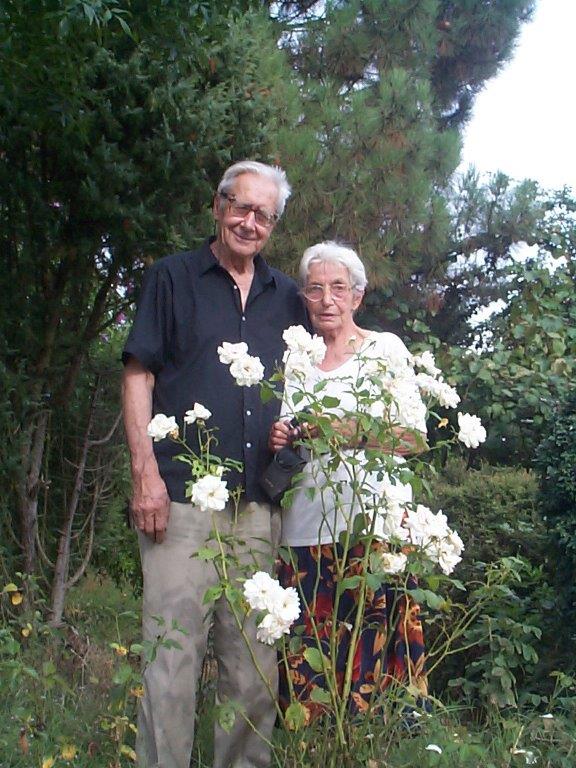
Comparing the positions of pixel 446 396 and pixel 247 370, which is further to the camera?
pixel 446 396

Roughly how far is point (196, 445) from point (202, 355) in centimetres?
27

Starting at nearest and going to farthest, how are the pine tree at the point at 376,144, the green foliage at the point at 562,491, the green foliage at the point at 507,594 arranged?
the green foliage at the point at 562,491, the green foliage at the point at 507,594, the pine tree at the point at 376,144

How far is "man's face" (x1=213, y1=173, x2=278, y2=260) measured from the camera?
3037 mm

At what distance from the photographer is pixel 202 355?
297 cm

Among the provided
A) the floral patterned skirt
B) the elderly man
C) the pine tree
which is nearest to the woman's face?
the elderly man

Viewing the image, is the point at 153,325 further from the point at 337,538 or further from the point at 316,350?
the point at 337,538

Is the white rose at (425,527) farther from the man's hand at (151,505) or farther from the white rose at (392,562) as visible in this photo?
the man's hand at (151,505)

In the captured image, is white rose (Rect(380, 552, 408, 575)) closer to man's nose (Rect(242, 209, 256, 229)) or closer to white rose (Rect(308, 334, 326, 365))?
white rose (Rect(308, 334, 326, 365))

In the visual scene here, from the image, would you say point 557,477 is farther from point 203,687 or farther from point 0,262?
point 0,262

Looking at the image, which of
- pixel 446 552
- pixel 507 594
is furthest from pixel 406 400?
pixel 507 594

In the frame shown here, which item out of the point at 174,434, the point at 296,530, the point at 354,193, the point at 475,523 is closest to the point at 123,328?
the point at 354,193

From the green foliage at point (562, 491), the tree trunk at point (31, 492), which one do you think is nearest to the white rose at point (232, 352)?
the green foliage at point (562, 491)

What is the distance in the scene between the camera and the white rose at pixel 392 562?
2488 mm

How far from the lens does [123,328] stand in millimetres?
5297
